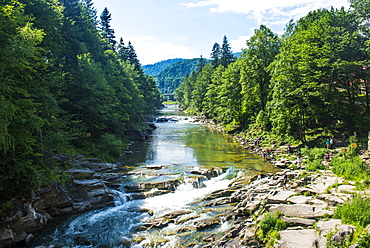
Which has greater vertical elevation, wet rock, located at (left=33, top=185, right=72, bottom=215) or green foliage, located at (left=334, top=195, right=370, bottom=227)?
green foliage, located at (left=334, top=195, right=370, bottom=227)

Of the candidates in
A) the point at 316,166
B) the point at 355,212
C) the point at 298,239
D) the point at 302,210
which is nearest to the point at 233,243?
the point at 298,239

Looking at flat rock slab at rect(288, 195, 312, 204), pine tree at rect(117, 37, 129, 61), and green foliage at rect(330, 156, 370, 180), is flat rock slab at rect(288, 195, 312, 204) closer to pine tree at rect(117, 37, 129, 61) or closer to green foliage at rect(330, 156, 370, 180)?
green foliage at rect(330, 156, 370, 180)

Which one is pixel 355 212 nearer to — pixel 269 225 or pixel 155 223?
pixel 269 225

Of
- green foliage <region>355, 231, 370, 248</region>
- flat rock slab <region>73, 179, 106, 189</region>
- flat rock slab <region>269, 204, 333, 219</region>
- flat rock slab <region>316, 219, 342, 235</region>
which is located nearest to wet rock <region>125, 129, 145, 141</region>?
flat rock slab <region>73, 179, 106, 189</region>

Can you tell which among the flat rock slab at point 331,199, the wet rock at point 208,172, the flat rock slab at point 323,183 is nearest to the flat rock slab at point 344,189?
the flat rock slab at point 323,183

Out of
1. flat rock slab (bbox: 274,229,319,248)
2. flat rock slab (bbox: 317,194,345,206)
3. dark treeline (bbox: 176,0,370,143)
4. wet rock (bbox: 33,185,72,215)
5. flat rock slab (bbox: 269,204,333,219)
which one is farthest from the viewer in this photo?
dark treeline (bbox: 176,0,370,143)

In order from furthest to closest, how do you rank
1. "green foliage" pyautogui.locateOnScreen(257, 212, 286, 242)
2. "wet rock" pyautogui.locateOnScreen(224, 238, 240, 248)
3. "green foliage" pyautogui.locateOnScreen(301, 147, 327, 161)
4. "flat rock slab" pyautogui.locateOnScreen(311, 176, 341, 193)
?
"green foliage" pyautogui.locateOnScreen(301, 147, 327, 161), "flat rock slab" pyautogui.locateOnScreen(311, 176, 341, 193), "green foliage" pyautogui.locateOnScreen(257, 212, 286, 242), "wet rock" pyautogui.locateOnScreen(224, 238, 240, 248)

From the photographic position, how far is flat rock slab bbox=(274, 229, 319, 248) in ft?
33.0

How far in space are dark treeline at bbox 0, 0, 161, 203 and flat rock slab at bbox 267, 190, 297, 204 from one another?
12.9 metres

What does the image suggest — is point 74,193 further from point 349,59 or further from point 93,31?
point 93,31

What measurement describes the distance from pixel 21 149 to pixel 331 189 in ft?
58.0

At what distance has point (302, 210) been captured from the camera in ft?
41.4

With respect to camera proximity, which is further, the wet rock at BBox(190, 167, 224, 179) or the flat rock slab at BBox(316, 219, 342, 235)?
the wet rock at BBox(190, 167, 224, 179)

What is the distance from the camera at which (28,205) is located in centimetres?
1416
